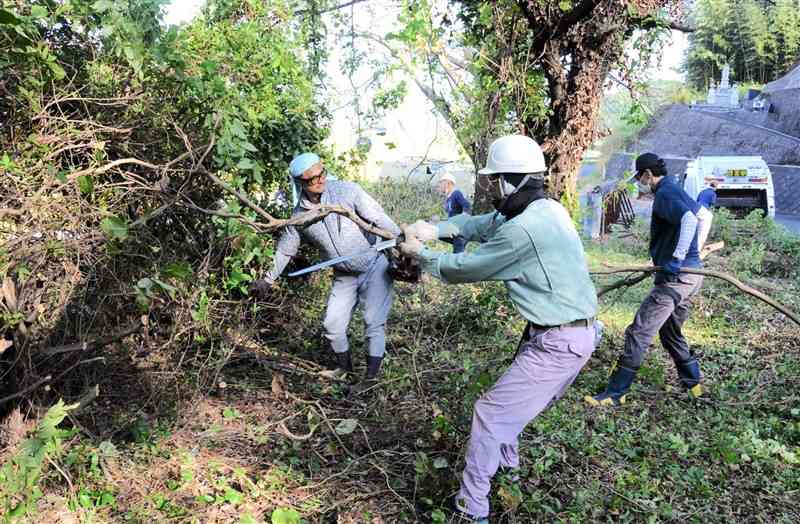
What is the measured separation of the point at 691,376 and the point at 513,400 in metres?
2.77

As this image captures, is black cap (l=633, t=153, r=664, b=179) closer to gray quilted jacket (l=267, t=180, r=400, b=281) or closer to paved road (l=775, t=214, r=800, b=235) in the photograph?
gray quilted jacket (l=267, t=180, r=400, b=281)

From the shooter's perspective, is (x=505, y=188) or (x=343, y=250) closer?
(x=505, y=188)

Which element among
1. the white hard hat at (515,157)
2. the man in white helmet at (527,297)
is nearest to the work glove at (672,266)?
the man in white helmet at (527,297)

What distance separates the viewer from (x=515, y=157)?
310 centimetres

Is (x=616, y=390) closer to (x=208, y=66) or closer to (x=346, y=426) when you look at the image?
(x=346, y=426)

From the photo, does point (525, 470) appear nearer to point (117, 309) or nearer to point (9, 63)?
point (117, 309)

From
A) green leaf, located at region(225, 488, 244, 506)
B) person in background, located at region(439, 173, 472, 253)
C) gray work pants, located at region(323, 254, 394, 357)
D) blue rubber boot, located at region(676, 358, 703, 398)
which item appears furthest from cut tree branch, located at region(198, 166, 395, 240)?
person in background, located at region(439, 173, 472, 253)

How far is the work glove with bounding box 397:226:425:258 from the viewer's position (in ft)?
11.7

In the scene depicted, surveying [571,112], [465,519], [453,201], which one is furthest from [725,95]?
[465,519]

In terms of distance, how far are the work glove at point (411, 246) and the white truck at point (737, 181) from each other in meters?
11.5

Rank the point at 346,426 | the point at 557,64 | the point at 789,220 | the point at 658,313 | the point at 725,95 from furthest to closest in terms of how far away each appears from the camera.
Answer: the point at 725,95 → the point at 789,220 → the point at 557,64 → the point at 658,313 → the point at 346,426

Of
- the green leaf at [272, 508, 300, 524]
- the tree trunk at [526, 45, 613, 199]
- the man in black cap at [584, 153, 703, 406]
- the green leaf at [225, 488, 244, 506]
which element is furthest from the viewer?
the tree trunk at [526, 45, 613, 199]

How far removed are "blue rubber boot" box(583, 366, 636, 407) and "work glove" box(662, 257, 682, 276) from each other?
835 mm

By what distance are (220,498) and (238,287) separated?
156 centimetres
